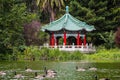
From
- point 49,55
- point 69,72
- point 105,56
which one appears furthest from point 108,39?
point 69,72

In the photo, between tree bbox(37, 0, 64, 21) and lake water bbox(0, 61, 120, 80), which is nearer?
lake water bbox(0, 61, 120, 80)

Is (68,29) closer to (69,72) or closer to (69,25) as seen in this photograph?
(69,25)

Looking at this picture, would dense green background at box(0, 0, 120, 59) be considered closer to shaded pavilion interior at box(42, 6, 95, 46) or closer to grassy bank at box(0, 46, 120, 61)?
shaded pavilion interior at box(42, 6, 95, 46)

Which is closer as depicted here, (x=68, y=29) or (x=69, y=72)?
(x=69, y=72)

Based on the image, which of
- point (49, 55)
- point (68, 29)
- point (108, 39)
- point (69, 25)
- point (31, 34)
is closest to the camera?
point (49, 55)

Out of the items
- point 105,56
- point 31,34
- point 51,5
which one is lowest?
point 105,56

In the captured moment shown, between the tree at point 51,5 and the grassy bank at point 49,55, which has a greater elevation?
the tree at point 51,5

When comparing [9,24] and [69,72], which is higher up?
[9,24]

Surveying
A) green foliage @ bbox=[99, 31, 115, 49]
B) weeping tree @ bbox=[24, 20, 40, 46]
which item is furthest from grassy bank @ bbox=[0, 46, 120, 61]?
weeping tree @ bbox=[24, 20, 40, 46]

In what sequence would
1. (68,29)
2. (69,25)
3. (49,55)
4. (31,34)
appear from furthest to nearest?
(31,34) → (69,25) → (68,29) → (49,55)

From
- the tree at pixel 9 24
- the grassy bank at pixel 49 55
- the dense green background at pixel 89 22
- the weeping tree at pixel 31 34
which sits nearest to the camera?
the tree at pixel 9 24

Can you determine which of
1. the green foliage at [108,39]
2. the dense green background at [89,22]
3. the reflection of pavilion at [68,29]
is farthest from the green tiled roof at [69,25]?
the green foliage at [108,39]

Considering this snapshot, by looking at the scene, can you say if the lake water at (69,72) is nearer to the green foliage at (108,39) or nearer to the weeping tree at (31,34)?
the green foliage at (108,39)

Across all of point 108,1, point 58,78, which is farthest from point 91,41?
point 58,78
